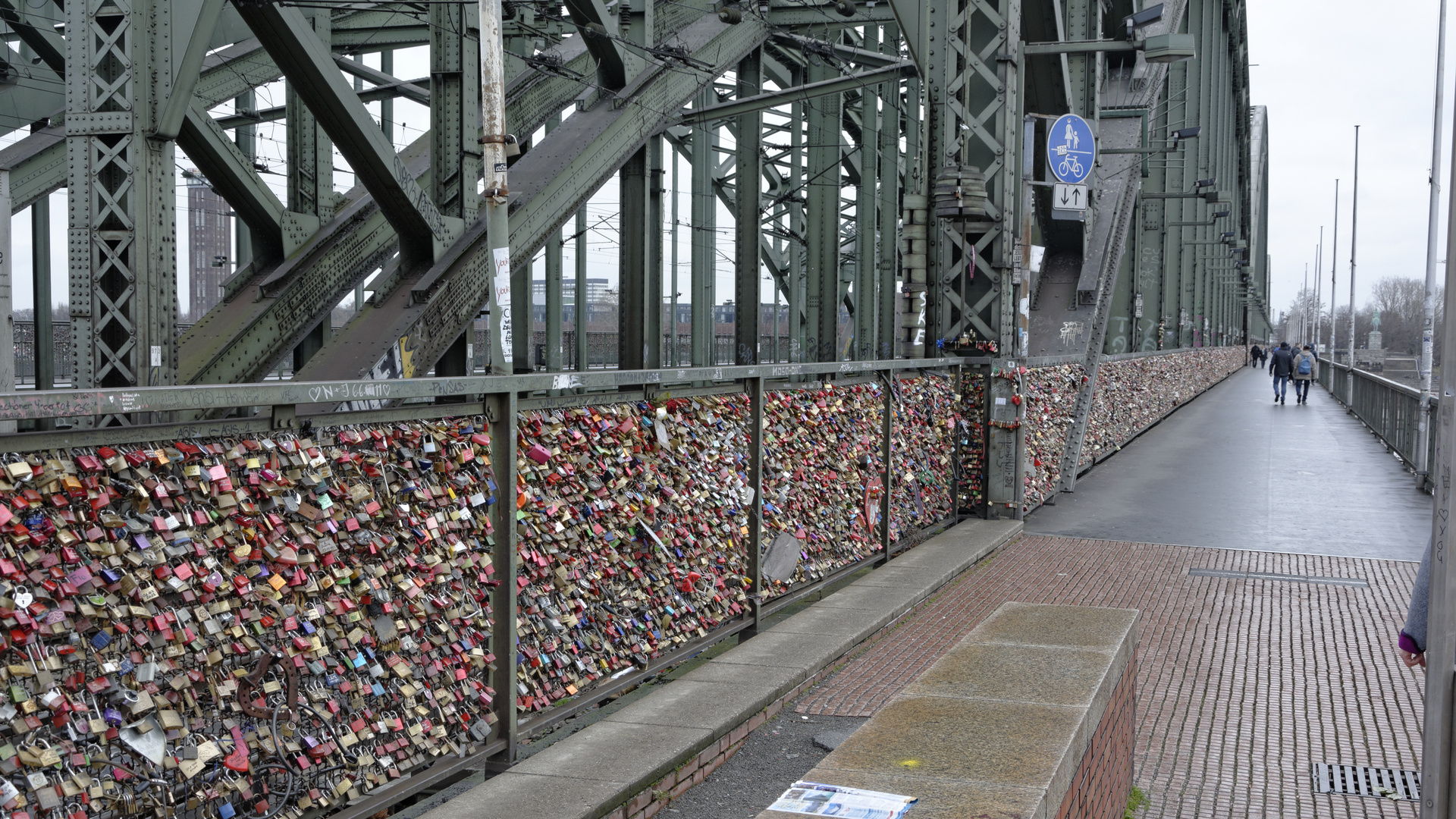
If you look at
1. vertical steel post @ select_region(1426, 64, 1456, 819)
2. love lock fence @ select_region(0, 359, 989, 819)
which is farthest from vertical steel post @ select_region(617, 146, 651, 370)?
vertical steel post @ select_region(1426, 64, 1456, 819)

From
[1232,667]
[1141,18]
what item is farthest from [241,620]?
[1141,18]

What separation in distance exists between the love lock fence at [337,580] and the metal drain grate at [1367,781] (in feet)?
9.97

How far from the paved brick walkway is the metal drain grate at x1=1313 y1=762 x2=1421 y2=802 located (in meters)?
0.08

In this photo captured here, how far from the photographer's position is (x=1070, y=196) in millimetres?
15219

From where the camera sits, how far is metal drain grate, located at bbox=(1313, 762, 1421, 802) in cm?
538

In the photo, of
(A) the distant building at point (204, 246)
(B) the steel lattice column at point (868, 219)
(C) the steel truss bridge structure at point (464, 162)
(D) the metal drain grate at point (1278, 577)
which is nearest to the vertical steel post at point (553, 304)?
(C) the steel truss bridge structure at point (464, 162)

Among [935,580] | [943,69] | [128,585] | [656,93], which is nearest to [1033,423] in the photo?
[943,69]

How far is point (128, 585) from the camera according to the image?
3.36 metres

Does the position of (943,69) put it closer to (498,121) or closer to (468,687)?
(498,121)

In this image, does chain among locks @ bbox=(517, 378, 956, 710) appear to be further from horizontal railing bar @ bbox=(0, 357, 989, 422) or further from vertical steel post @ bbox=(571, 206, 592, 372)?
vertical steel post @ bbox=(571, 206, 592, 372)

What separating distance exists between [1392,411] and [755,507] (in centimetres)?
1806

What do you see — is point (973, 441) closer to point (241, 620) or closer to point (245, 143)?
point (241, 620)

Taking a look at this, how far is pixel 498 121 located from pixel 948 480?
655 cm

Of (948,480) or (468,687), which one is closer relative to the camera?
(468,687)
